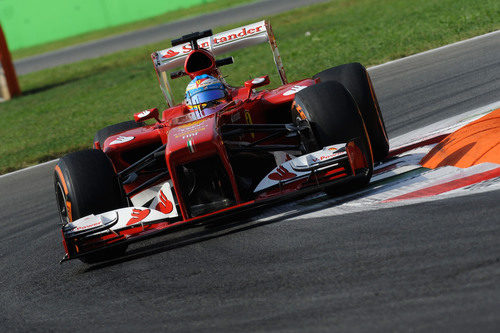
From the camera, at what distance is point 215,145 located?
5844 mm

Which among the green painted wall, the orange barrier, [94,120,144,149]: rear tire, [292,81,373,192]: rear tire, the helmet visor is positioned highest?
the green painted wall

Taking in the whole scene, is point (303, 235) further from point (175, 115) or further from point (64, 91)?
point (64, 91)

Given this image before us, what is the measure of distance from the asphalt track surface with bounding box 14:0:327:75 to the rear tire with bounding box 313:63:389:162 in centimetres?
2262

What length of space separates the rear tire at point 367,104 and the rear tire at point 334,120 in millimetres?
695

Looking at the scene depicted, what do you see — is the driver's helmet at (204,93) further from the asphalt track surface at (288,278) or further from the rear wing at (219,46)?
the asphalt track surface at (288,278)

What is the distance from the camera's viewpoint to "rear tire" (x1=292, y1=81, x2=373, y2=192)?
20.3 feet

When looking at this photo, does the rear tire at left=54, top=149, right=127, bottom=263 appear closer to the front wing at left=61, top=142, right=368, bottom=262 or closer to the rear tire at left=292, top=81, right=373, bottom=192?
the front wing at left=61, top=142, right=368, bottom=262

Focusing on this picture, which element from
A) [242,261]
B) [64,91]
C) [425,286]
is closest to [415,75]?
[242,261]

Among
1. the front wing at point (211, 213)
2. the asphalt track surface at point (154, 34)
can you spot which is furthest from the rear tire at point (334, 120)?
the asphalt track surface at point (154, 34)

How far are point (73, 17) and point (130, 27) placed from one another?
346 centimetres

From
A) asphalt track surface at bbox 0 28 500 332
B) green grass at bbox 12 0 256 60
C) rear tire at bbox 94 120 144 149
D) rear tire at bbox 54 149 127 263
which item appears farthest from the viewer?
green grass at bbox 12 0 256 60

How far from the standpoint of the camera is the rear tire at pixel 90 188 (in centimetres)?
600

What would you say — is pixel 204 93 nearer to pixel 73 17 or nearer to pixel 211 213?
pixel 211 213

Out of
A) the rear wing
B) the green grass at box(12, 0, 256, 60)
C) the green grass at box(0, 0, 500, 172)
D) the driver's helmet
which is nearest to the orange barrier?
the driver's helmet
